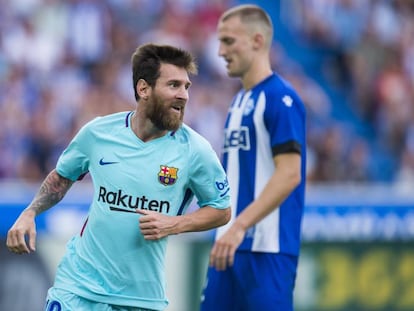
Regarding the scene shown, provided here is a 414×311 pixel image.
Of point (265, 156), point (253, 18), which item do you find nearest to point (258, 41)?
point (253, 18)

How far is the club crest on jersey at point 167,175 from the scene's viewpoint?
6281mm

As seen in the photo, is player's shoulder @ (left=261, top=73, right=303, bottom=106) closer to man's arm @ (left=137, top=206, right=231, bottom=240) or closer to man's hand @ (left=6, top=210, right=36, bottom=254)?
man's arm @ (left=137, top=206, right=231, bottom=240)

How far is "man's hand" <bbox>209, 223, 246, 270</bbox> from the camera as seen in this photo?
7109 mm

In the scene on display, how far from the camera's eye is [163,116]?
6.29m

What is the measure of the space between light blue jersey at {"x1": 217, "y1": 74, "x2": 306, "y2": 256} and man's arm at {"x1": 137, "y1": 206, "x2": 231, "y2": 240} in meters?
1.23

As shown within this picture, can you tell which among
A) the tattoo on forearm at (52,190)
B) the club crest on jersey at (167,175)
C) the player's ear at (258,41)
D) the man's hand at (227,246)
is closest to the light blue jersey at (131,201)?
the club crest on jersey at (167,175)

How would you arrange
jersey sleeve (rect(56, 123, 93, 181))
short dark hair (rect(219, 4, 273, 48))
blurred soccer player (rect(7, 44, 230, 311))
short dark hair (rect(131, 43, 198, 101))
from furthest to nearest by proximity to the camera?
short dark hair (rect(219, 4, 273, 48))
jersey sleeve (rect(56, 123, 93, 181))
short dark hair (rect(131, 43, 198, 101))
blurred soccer player (rect(7, 44, 230, 311))

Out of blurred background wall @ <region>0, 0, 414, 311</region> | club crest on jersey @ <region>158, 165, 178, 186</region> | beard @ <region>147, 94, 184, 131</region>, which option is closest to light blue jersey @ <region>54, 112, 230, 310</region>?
club crest on jersey @ <region>158, 165, 178, 186</region>

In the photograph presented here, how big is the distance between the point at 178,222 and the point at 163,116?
0.62 m

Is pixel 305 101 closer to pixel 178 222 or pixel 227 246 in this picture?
pixel 227 246

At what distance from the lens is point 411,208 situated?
13.0 metres

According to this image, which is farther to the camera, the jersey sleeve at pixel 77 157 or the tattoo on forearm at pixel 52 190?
the tattoo on forearm at pixel 52 190

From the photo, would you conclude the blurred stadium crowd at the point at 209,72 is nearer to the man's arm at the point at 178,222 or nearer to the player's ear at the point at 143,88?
the player's ear at the point at 143,88

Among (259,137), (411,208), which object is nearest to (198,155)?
(259,137)
